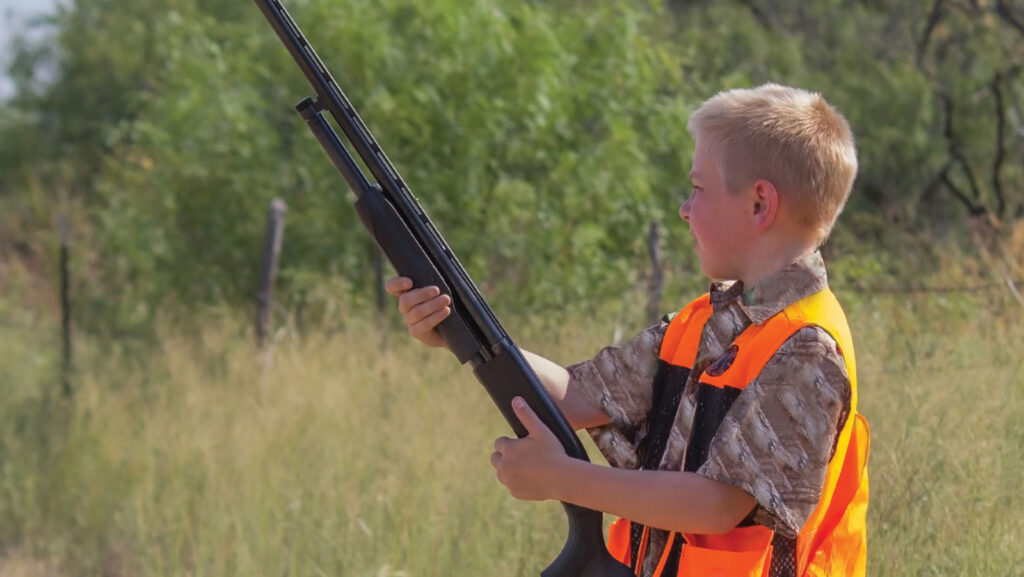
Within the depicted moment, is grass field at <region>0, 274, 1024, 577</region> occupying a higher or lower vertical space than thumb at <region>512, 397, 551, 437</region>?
lower

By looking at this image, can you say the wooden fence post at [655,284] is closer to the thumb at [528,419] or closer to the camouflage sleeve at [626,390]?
the camouflage sleeve at [626,390]

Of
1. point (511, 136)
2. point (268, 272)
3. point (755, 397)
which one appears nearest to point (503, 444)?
point (755, 397)

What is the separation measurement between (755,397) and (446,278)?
638 millimetres

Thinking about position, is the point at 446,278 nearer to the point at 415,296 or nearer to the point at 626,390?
the point at 415,296

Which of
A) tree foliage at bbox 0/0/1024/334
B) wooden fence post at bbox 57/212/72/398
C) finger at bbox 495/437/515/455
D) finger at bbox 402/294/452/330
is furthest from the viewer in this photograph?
tree foliage at bbox 0/0/1024/334

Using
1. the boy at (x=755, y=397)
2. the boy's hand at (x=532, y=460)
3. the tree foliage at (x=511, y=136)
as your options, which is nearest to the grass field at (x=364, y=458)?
the boy at (x=755, y=397)

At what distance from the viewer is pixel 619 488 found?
211 cm

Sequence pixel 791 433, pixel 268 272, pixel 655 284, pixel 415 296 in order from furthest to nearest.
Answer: pixel 268 272 < pixel 655 284 < pixel 415 296 < pixel 791 433

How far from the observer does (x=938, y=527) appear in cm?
316

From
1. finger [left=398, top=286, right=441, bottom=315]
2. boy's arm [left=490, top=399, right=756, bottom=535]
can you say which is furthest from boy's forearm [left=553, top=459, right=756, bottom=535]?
finger [left=398, top=286, right=441, bottom=315]

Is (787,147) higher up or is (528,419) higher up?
(787,147)

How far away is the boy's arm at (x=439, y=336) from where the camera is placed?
2350 millimetres

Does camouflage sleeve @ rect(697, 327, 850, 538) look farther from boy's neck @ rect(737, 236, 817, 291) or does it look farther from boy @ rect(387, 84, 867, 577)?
boy's neck @ rect(737, 236, 817, 291)

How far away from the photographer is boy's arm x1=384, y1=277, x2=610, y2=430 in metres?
2.35
